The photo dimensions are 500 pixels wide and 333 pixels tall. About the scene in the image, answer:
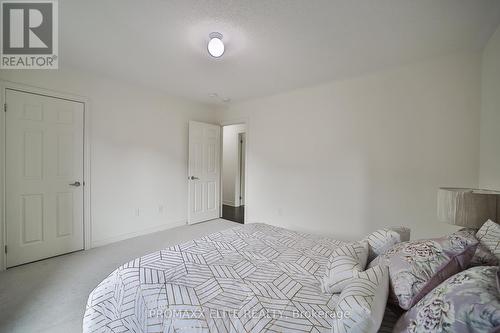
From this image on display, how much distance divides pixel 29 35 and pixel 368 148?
389 cm

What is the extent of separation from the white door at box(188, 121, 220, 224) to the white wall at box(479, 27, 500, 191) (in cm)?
387

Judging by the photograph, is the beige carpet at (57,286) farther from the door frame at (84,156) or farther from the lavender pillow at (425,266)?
the lavender pillow at (425,266)

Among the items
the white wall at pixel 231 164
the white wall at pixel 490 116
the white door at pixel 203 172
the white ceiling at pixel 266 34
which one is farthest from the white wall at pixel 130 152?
the white wall at pixel 490 116

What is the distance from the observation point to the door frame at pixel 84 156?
7.56 ft

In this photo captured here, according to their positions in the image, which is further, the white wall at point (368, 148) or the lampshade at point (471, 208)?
the white wall at point (368, 148)

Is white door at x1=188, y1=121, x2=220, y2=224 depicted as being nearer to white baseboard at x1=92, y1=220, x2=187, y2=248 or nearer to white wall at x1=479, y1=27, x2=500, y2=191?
white baseboard at x1=92, y1=220, x2=187, y2=248

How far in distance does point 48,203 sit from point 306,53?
140 inches

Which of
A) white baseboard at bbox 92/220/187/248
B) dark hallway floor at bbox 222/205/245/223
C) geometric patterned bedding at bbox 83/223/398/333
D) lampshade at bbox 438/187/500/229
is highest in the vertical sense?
lampshade at bbox 438/187/500/229

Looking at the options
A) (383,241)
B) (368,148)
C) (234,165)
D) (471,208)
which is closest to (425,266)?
(383,241)

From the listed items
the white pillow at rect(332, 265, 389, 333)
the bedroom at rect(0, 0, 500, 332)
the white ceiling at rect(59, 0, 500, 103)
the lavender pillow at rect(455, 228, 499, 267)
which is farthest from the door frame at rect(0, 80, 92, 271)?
the lavender pillow at rect(455, 228, 499, 267)

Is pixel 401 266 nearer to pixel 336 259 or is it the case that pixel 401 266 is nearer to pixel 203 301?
pixel 336 259

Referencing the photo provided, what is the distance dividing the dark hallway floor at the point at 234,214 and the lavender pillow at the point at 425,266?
143 inches

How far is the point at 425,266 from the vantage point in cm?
94

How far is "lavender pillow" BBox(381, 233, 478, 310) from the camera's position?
0.88m
